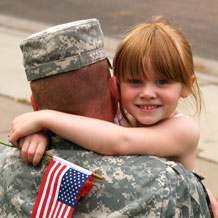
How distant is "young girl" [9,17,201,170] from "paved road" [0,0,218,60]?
258 inches

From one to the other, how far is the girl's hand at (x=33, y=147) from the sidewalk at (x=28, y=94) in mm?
2083

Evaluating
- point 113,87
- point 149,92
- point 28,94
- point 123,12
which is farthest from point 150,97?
point 123,12

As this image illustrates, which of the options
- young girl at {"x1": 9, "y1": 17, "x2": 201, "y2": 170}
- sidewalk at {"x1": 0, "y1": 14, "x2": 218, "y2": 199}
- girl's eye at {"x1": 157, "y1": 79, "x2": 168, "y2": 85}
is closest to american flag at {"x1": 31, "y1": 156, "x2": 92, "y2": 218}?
young girl at {"x1": 9, "y1": 17, "x2": 201, "y2": 170}

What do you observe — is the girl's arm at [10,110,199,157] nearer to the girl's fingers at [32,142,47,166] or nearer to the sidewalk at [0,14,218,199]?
the girl's fingers at [32,142,47,166]

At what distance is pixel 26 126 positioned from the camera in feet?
7.08

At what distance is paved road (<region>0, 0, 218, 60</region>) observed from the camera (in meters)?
9.65

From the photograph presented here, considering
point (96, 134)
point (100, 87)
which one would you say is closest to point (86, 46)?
point (100, 87)

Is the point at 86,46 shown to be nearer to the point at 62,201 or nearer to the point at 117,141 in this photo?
the point at 117,141

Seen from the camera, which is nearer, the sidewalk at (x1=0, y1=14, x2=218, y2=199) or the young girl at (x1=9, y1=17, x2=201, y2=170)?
the young girl at (x1=9, y1=17, x2=201, y2=170)

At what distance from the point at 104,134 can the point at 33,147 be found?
267mm

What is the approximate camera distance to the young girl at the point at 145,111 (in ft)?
6.92

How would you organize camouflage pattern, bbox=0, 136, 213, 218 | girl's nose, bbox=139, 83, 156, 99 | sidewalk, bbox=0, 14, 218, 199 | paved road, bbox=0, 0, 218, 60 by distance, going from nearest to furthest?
1. camouflage pattern, bbox=0, 136, 213, 218
2. girl's nose, bbox=139, 83, 156, 99
3. sidewalk, bbox=0, 14, 218, 199
4. paved road, bbox=0, 0, 218, 60

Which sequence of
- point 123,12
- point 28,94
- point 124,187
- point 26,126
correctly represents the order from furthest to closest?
point 123,12
point 28,94
point 26,126
point 124,187

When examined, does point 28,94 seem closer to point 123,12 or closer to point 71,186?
point 71,186
